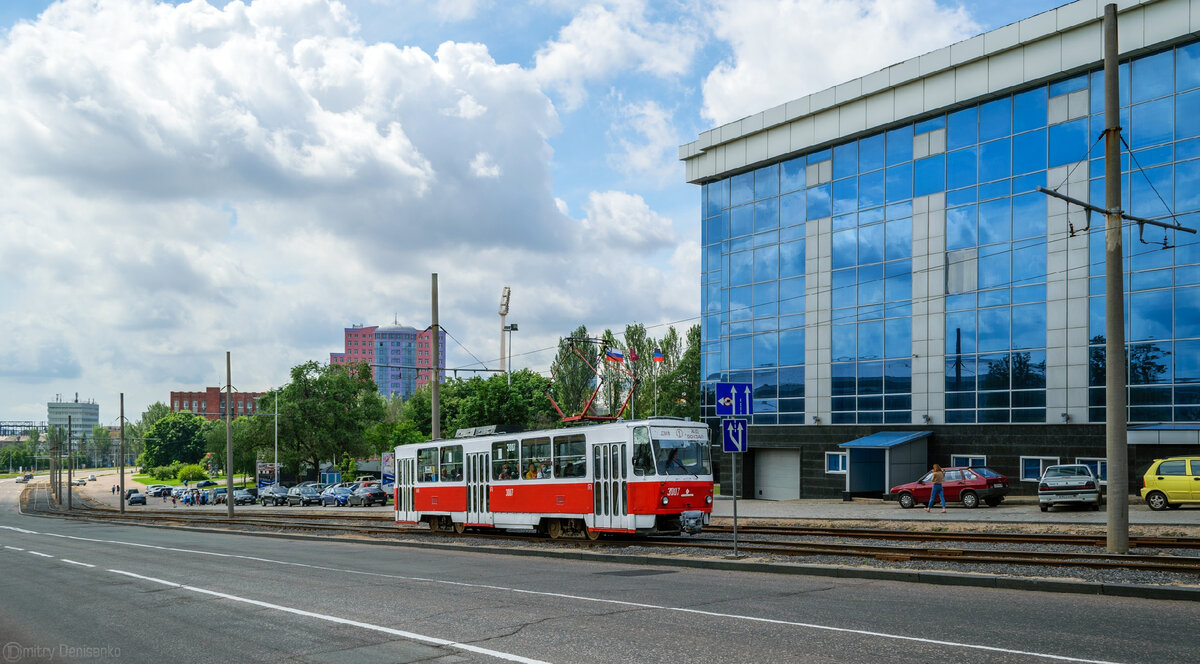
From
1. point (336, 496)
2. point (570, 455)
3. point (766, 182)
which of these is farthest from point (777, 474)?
point (336, 496)

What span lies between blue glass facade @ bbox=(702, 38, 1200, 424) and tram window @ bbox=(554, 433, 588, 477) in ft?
74.9

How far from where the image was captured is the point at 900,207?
140ft

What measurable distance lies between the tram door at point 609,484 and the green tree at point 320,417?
236ft

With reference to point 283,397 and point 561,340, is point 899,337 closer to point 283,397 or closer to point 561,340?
point 561,340

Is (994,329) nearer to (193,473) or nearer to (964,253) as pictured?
(964,253)

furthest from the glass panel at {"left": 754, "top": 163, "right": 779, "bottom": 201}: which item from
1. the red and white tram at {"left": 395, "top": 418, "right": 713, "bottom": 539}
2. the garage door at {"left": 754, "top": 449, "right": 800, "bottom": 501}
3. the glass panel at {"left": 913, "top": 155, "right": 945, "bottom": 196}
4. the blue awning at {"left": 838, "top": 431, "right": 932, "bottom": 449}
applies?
the red and white tram at {"left": 395, "top": 418, "right": 713, "bottom": 539}

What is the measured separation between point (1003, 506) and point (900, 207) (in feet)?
51.0

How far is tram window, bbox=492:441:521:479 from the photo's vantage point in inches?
998

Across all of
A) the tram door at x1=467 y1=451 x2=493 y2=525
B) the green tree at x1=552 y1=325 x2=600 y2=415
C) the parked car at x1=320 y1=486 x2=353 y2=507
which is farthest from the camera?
the green tree at x1=552 y1=325 x2=600 y2=415

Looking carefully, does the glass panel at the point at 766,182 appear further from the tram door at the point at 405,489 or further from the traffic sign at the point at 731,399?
the traffic sign at the point at 731,399

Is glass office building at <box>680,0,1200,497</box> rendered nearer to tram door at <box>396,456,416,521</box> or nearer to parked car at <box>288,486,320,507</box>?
tram door at <box>396,456,416,521</box>

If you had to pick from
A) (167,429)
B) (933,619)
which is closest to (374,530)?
(933,619)

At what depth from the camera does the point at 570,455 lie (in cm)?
2320

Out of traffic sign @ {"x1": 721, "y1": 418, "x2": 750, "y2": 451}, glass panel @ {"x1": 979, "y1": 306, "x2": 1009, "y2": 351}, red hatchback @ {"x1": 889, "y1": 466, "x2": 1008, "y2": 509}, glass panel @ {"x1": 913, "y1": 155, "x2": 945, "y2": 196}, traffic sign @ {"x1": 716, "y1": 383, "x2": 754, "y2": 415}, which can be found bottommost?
red hatchback @ {"x1": 889, "y1": 466, "x2": 1008, "y2": 509}
